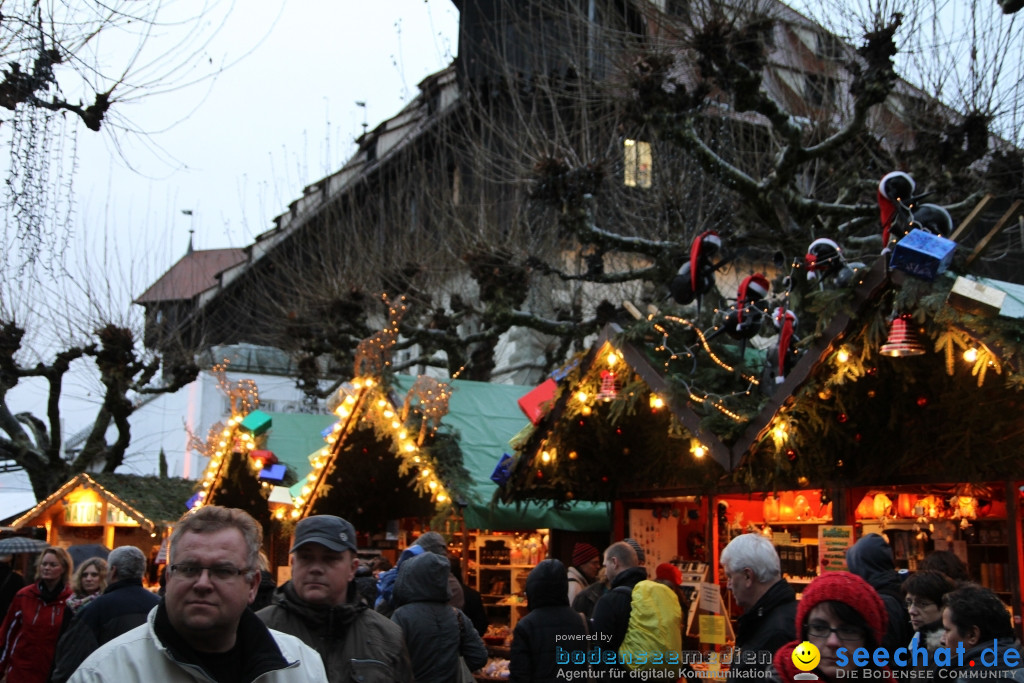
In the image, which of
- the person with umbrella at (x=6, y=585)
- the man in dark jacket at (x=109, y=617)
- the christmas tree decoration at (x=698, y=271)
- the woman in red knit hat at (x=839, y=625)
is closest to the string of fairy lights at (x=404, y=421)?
the christmas tree decoration at (x=698, y=271)

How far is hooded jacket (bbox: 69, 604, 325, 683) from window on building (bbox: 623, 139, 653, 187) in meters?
15.0

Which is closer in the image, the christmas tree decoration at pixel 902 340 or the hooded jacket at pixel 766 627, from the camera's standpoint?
the hooded jacket at pixel 766 627

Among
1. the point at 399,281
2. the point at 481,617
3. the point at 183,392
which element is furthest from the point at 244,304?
the point at 481,617

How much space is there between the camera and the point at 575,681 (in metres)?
6.18

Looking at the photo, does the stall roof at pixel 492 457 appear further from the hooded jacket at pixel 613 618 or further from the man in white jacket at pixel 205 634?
the man in white jacket at pixel 205 634

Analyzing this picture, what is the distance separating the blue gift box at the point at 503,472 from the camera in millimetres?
10031

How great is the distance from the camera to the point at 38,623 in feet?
22.9

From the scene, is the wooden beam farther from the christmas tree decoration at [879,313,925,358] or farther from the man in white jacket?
the man in white jacket

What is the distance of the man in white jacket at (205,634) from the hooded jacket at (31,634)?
4.94 metres

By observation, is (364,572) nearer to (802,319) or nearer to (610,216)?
(802,319)

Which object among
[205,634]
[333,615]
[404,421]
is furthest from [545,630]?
[404,421]

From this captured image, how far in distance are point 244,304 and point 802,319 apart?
23.2 m

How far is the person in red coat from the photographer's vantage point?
688 centimetres

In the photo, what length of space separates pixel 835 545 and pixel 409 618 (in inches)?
175
